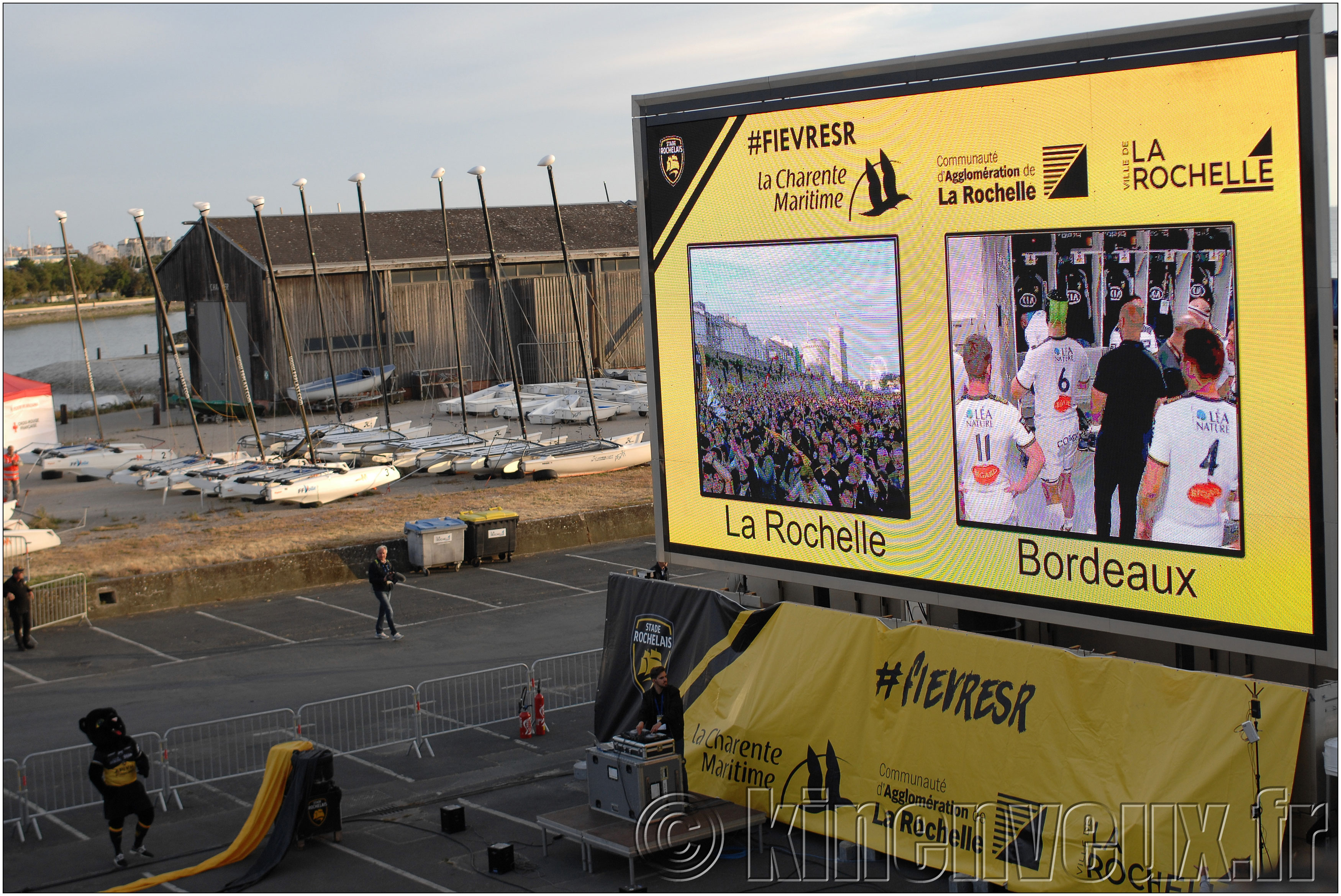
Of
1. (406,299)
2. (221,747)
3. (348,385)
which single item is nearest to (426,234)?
(406,299)

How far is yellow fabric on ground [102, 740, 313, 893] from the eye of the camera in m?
13.7

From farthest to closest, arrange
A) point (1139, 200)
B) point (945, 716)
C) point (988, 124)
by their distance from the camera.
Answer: point (945, 716) < point (988, 124) < point (1139, 200)

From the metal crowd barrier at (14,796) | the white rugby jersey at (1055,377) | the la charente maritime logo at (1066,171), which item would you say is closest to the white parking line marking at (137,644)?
the metal crowd barrier at (14,796)

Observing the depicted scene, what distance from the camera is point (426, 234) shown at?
2494 inches

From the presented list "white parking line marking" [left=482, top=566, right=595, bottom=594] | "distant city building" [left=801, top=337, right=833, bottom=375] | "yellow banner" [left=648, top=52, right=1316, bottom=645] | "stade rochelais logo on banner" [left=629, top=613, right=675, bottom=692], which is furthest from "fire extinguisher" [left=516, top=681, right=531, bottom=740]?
"white parking line marking" [left=482, top=566, right=595, bottom=594]

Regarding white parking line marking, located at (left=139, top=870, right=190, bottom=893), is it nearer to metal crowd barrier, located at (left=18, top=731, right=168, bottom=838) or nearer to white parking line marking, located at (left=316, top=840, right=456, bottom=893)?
white parking line marking, located at (left=316, top=840, right=456, bottom=893)

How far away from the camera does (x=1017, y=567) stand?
40.5 feet

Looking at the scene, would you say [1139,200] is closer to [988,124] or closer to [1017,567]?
[988,124]

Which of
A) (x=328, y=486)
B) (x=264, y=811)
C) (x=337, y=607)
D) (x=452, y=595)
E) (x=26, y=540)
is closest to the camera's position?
(x=264, y=811)

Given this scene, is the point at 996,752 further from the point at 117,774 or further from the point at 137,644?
the point at 137,644

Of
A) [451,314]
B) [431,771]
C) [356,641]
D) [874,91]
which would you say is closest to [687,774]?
[431,771]

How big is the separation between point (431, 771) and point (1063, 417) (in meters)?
9.36

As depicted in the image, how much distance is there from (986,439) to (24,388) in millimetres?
38995

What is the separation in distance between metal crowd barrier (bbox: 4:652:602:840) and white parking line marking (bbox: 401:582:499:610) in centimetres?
454
